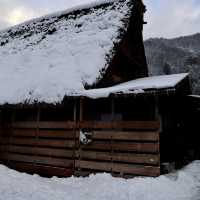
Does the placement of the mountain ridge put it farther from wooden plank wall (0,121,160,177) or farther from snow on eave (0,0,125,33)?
wooden plank wall (0,121,160,177)

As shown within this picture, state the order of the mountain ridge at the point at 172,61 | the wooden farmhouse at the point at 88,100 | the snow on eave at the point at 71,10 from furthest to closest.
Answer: the mountain ridge at the point at 172,61
the snow on eave at the point at 71,10
the wooden farmhouse at the point at 88,100

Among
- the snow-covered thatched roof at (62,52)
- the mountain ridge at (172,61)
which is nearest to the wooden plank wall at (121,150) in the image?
the snow-covered thatched roof at (62,52)

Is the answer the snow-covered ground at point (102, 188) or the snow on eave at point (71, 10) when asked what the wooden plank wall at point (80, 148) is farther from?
the snow on eave at point (71, 10)

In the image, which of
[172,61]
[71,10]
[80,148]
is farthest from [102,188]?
[172,61]

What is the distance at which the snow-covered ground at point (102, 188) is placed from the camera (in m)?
6.43

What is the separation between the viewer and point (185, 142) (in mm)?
12898

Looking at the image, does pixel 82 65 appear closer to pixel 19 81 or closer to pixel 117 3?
pixel 19 81

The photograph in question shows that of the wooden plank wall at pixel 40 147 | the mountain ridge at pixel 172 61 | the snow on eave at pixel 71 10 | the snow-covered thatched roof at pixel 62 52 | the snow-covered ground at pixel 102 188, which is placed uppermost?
the mountain ridge at pixel 172 61

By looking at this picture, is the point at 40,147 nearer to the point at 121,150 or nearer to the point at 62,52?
the point at 121,150

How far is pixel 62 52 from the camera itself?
11.2 meters

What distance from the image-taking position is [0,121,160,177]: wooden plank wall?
7.76m

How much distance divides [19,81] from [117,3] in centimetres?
556

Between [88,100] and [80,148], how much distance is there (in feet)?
5.42

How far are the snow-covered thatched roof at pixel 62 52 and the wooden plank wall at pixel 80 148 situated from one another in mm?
1192
